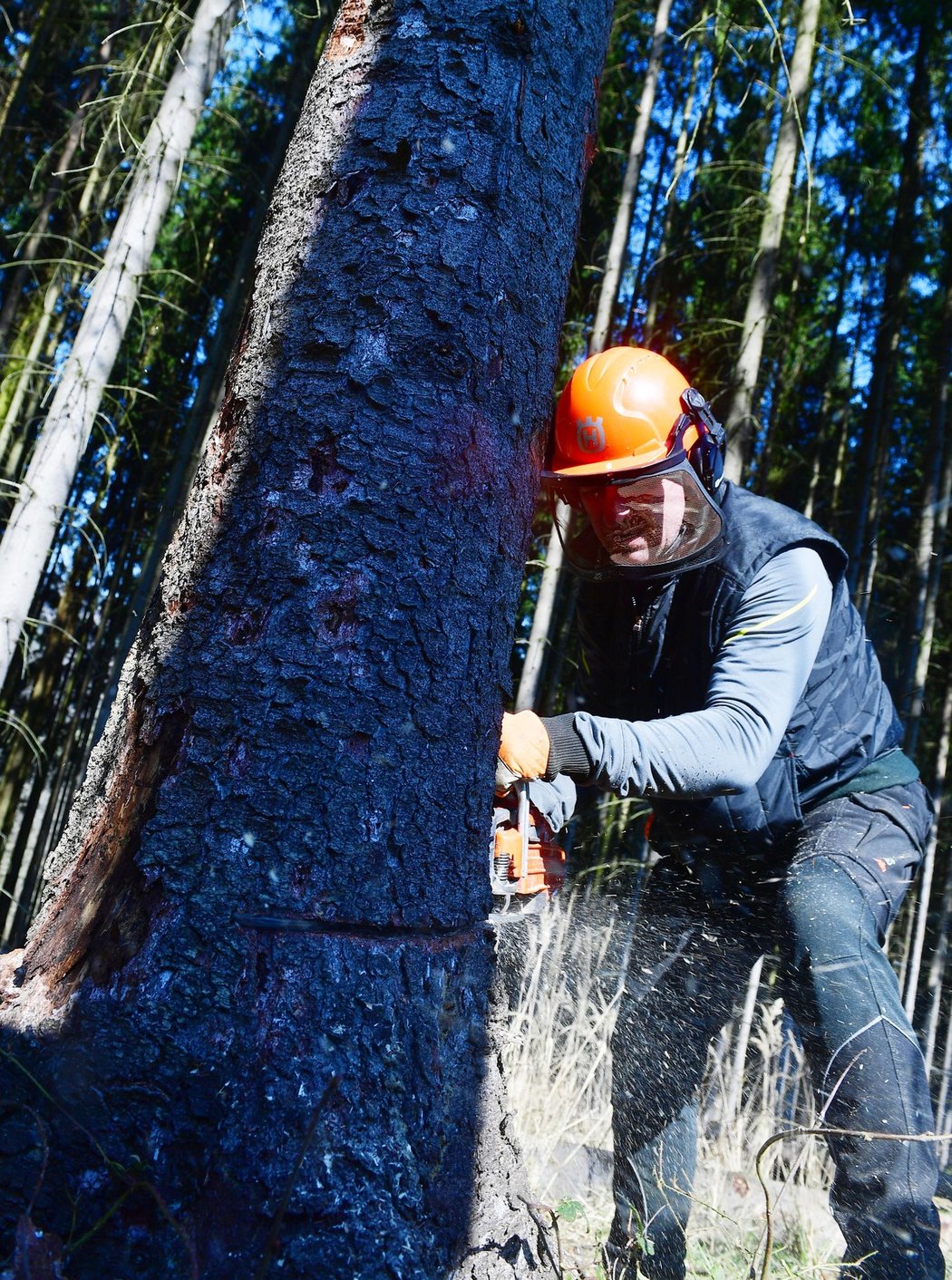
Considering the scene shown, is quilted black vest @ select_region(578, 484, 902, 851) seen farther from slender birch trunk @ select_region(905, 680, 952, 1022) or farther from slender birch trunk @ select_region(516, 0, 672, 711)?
slender birch trunk @ select_region(905, 680, 952, 1022)

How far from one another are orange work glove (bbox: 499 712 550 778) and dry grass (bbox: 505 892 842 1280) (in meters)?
1.01

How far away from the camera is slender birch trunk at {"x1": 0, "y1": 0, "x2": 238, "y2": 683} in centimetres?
385

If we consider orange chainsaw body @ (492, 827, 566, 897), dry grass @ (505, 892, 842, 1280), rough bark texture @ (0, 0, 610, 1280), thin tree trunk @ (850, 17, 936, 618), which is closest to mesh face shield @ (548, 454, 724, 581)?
orange chainsaw body @ (492, 827, 566, 897)

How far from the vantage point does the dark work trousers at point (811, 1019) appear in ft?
6.04

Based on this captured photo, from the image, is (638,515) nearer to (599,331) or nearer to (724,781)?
(724,781)

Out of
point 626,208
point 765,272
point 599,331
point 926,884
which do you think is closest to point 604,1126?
point 599,331

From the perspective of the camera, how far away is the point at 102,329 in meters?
4.06

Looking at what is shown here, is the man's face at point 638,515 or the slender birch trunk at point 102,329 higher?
the slender birch trunk at point 102,329

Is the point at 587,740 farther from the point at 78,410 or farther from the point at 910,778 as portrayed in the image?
the point at 78,410

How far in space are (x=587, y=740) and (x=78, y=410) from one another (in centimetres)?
301

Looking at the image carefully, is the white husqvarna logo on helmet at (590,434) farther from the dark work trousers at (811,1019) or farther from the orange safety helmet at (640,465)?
the dark work trousers at (811,1019)

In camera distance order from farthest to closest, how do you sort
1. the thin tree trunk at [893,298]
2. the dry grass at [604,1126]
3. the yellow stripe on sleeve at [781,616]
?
the thin tree trunk at [893,298]
the dry grass at [604,1126]
the yellow stripe on sleeve at [781,616]

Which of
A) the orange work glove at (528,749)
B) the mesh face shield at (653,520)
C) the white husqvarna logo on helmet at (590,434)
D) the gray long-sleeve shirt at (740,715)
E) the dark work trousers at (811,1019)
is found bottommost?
the dark work trousers at (811,1019)

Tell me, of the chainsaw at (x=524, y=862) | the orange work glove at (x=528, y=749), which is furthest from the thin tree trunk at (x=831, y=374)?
the orange work glove at (x=528, y=749)
